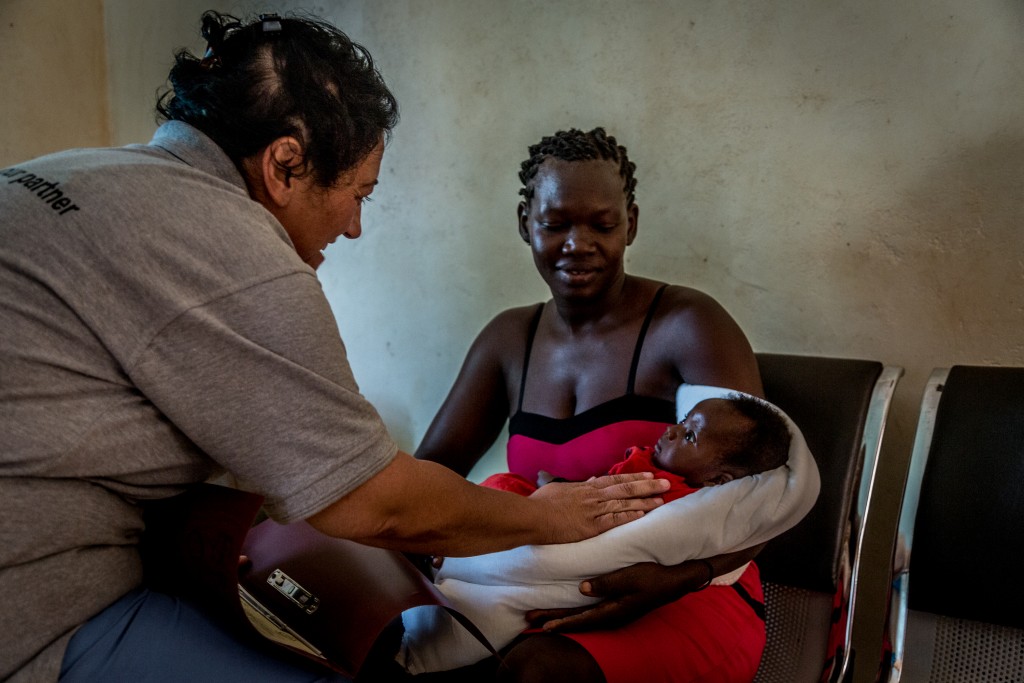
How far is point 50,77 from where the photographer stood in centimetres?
296

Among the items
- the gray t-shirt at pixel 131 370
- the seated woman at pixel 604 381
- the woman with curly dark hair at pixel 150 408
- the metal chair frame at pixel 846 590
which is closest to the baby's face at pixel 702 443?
the seated woman at pixel 604 381

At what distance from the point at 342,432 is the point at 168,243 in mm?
320

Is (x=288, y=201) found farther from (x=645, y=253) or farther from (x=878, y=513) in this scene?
(x=878, y=513)

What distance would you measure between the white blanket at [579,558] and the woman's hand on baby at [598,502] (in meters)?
0.02

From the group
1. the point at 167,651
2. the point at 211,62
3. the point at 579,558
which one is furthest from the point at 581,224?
the point at 167,651

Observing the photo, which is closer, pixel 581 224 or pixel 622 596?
pixel 622 596

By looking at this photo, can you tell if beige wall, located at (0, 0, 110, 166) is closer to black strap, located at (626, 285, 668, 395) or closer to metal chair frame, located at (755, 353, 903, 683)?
black strap, located at (626, 285, 668, 395)

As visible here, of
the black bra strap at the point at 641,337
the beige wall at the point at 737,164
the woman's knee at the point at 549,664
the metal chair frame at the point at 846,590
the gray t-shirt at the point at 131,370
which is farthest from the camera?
the beige wall at the point at 737,164

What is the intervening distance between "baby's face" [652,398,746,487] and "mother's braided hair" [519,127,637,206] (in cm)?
59

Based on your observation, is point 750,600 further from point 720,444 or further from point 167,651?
point 167,651

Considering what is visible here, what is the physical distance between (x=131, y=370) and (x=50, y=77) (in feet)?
7.81

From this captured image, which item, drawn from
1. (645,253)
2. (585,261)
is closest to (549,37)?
(645,253)

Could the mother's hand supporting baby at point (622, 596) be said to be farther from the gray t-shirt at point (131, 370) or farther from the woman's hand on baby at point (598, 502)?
the gray t-shirt at point (131, 370)

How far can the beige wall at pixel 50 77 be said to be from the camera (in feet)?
9.20
